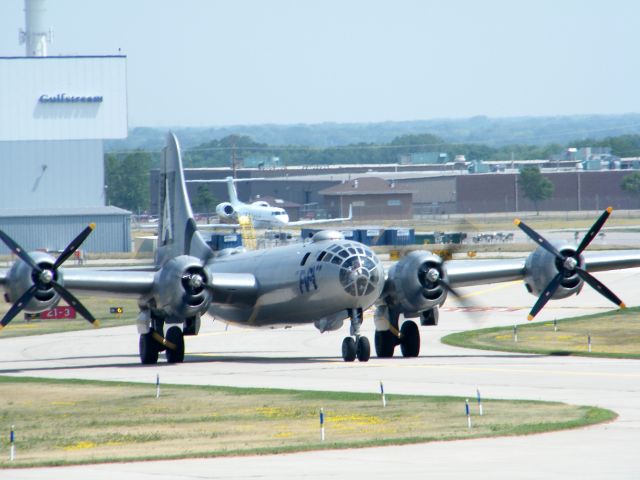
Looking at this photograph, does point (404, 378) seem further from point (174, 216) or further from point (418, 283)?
point (174, 216)

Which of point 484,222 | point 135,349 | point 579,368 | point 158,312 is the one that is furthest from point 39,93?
point 579,368

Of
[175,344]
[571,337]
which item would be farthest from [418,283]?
[571,337]

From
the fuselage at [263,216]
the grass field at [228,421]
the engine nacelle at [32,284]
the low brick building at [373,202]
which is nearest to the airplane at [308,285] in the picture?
the engine nacelle at [32,284]

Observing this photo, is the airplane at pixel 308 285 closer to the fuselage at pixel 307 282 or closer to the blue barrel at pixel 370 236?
the fuselage at pixel 307 282

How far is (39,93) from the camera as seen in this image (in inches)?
5039

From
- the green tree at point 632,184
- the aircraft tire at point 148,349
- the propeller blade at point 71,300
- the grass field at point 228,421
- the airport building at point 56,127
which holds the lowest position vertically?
the aircraft tire at point 148,349

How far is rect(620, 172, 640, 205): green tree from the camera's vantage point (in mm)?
175250

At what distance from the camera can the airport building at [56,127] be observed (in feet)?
420

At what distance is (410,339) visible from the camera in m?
43.1

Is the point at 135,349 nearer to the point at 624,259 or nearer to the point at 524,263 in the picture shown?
the point at 524,263

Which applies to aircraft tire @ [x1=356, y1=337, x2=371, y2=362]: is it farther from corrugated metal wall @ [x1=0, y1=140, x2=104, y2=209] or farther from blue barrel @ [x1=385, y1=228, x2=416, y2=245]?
corrugated metal wall @ [x1=0, y1=140, x2=104, y2=209]

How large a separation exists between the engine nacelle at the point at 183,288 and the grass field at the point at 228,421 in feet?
18.6

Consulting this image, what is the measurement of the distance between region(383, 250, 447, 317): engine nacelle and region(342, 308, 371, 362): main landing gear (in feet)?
6.23

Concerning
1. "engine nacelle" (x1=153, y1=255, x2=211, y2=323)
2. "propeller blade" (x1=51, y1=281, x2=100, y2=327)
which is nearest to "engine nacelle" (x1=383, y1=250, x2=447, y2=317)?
"engine nacelle" (x1=153, y1=255, x2=211, y2=323)
